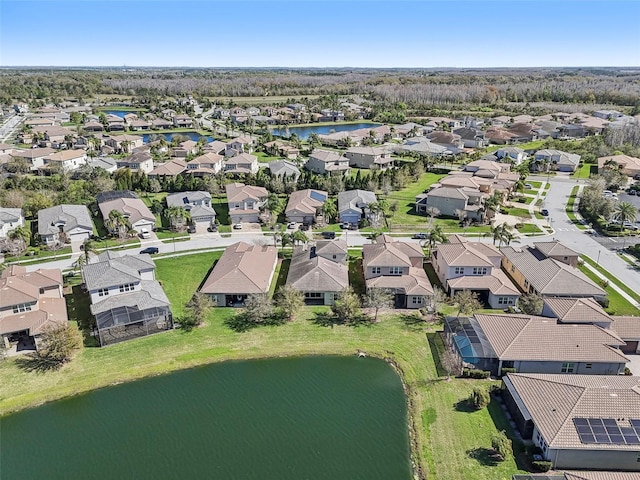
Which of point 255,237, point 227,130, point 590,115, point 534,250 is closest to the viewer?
point 534,250

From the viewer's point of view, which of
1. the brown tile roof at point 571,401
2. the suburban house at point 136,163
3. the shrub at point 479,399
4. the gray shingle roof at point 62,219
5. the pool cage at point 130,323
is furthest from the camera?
the suburban house at point 136,163

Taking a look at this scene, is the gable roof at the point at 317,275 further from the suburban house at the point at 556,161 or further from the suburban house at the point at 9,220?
the suburban house at the point at 556,161

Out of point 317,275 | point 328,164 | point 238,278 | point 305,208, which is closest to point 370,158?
point 328,164

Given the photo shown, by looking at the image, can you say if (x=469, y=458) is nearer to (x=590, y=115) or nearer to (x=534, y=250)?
(x=534, y=250)

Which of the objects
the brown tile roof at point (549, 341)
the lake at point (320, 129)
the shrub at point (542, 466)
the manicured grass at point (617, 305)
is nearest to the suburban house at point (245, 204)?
the brown tile roof at point (549, 341)

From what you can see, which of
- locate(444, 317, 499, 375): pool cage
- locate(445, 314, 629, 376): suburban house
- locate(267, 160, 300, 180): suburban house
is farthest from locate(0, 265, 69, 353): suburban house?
locate(267, 160, 300, 180): suburban house

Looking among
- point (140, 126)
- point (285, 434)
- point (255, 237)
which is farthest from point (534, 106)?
point (285, 434)

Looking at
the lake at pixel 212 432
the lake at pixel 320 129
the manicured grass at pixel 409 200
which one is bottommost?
the lake at pixel 212 432
